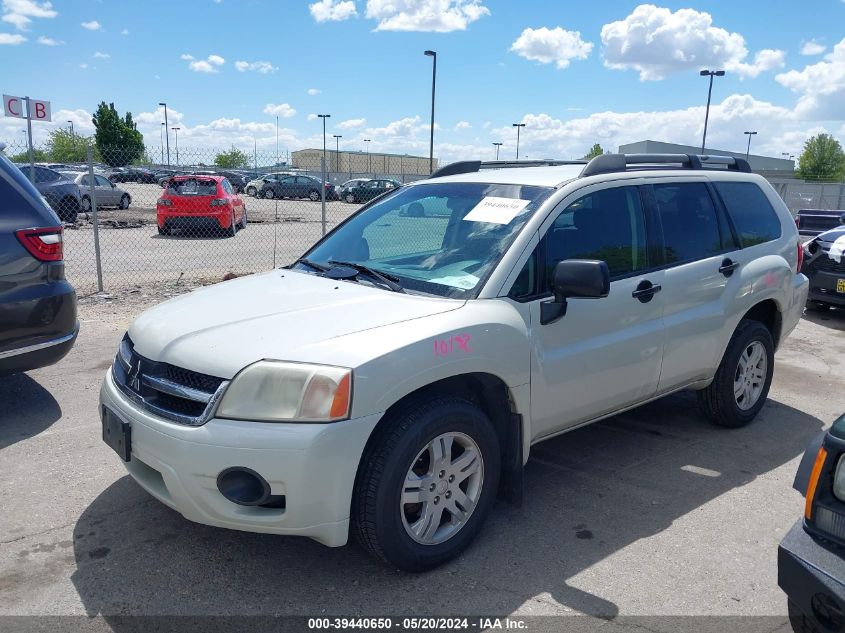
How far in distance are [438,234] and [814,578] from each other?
8.14 ft

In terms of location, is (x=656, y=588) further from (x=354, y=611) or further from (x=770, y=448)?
(x=770, y=448)

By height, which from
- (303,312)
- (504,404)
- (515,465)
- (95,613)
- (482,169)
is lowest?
(95,613)

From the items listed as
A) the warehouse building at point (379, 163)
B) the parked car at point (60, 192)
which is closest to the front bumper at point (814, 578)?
the parked car at point (60, 192)

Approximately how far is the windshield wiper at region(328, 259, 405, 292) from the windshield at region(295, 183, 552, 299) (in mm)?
36

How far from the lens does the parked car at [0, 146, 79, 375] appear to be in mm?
4609

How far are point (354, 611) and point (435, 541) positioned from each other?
48 cm

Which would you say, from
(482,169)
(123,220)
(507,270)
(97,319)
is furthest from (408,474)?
(123,220)

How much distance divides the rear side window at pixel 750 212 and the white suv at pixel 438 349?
3cm

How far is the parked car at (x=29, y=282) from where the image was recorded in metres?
4.61

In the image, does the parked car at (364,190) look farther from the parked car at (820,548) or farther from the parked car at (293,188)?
the parked car at (820,548)

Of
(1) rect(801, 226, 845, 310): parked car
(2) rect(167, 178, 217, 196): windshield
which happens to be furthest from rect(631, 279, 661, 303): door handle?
(2) rect(167, 178, 217, 196): windshield

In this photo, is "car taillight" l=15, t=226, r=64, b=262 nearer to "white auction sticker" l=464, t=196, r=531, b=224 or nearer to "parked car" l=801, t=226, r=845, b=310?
"white auction sticker" l=464, t=196, r=531, b=224

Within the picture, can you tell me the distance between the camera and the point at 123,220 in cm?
2066

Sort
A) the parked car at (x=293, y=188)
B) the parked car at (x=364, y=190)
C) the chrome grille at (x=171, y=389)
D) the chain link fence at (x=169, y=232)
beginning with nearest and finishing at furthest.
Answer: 1. the chrome grille at (x=171, y=389)
2. the chain link fence at (x=169, y=232)
3. the parked car at (x=364, y=190)
4. the parked car at (x=293, y=188)
